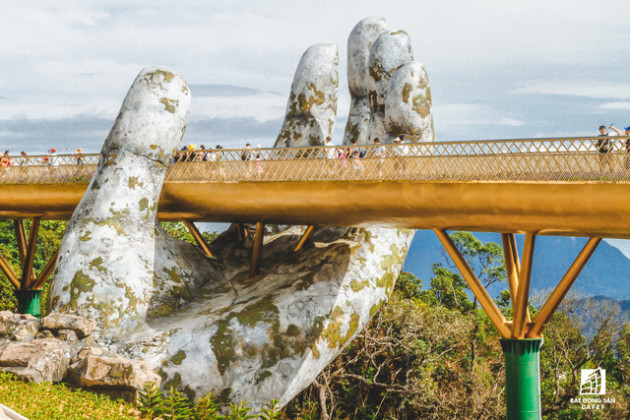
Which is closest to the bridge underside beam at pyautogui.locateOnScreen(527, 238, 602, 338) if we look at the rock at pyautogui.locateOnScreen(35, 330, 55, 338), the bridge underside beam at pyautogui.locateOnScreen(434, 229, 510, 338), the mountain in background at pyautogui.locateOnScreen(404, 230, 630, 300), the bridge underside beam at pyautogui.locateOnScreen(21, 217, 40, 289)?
the bridge underside beam at pyautogui.locateOnScreen(434, 229, 510, 338)

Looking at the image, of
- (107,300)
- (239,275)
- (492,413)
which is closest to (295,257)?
(239,275)

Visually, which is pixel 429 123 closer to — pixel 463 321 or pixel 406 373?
pixel 406 373

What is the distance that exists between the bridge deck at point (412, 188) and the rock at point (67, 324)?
14.3 ft

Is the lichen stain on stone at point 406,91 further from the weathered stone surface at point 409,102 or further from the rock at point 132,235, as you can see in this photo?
the rock at point 132,235

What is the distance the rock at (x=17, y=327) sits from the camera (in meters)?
17.0

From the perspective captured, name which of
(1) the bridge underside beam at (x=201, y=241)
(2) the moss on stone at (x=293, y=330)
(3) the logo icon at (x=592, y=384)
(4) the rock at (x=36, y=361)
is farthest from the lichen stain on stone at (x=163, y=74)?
(3) the logo icon at (x=592, y=384)

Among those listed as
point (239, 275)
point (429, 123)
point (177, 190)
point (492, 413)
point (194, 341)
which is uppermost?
point (429, 123)

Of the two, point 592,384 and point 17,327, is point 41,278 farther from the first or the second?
point 592,384

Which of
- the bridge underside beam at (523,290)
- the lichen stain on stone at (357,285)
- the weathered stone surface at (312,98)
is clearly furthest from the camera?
the weathered stone surface at (312,98)

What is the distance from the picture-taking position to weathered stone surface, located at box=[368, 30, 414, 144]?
81.3ft

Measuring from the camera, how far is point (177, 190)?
810 inches

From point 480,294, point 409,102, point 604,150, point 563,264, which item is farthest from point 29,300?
point 563,264

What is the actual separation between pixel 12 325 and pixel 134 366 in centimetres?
297

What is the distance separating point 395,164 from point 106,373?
24.4ft
